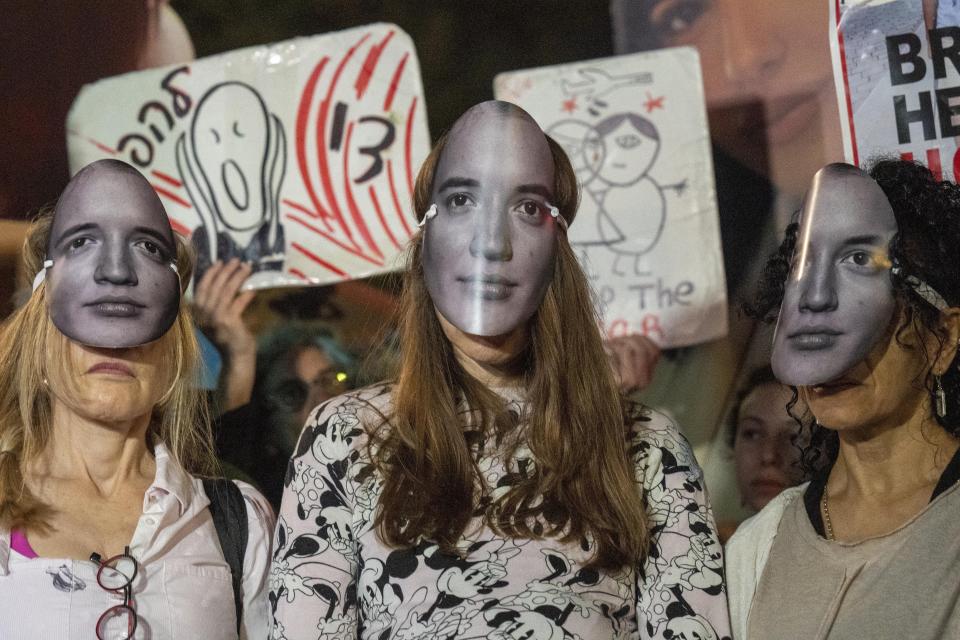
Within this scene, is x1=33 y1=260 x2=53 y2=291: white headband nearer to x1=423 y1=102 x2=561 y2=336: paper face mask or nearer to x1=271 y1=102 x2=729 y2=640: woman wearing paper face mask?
x1=271 y1=102 x2=729 y2=640: woman wearing paper face mask

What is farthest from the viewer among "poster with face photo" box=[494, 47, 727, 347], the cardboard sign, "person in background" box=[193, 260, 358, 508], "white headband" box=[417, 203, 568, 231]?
"person in background" box=[193, 260, 358, 508]

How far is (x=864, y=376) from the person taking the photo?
1823 mm

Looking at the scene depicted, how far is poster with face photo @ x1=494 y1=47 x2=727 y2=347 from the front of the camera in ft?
8.52

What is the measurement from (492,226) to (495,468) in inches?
14.0

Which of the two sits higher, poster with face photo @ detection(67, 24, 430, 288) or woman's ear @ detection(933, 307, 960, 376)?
poster with face photo @ detection(67, 24, 430, 288)

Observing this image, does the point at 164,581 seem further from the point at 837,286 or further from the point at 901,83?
the point at 901,83

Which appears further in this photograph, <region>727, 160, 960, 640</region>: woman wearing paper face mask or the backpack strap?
the backpack strap

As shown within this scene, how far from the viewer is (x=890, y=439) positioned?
1.84 m

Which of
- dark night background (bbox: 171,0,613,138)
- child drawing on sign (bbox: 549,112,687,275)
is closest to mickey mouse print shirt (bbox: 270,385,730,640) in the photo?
child drawing on sign (bbox: 549,112,687,275)

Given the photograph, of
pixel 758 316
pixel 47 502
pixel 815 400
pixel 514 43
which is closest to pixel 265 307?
pixel 514 43

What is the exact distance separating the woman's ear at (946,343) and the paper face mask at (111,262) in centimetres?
118

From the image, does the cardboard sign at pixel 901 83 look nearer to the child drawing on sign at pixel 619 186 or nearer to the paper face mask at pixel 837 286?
the child drawing on sign at pixel 619 186

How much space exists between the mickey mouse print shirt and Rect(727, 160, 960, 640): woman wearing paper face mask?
0.15 m

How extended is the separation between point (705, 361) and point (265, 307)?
0.99 metres
